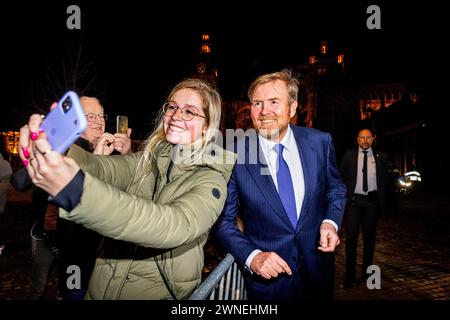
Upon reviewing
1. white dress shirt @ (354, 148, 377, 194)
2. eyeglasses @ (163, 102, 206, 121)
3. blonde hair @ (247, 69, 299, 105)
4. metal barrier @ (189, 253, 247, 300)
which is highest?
blonde hair @ (247, 69, 299, 105)

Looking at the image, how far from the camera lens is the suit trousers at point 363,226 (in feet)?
17.3

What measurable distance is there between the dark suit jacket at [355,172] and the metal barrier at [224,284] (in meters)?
3.81

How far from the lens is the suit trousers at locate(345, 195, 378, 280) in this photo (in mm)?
5262

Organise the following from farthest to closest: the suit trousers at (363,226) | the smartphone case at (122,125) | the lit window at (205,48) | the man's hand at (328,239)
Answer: the lit window at (205,48)
the suit trousers at (363,226)
the smartphone case at (122,125)
the man's hand at (328,239)

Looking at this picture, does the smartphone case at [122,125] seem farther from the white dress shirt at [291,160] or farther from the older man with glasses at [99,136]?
the white dress shirt at [291,160]

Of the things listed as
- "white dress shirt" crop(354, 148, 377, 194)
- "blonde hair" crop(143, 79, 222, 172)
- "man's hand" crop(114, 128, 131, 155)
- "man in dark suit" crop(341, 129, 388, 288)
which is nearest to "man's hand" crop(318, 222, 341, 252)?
"blonde hair" crop(143, 79, 222, 172)

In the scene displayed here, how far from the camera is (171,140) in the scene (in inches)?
79.0

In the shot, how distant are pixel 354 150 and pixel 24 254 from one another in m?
6.95

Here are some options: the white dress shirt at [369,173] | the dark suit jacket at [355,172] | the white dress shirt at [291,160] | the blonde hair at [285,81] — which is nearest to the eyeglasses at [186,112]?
the white dress shirt at [291,160]

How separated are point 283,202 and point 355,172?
3719 millimetres

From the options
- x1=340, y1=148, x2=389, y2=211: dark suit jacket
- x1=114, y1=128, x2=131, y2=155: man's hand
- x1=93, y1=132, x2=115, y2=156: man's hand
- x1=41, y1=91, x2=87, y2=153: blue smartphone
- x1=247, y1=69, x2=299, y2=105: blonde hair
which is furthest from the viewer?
x1=340, y1=148, x2=389, y2=211: dark suit jacket

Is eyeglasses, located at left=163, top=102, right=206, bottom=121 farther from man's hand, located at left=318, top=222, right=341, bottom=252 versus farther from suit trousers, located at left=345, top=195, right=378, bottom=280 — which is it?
suit trousers, located at left=345, top=195, right=378, bottom=280
